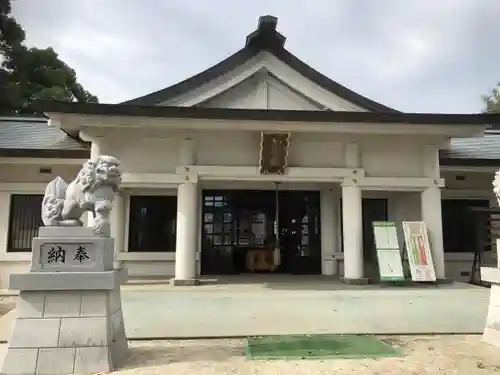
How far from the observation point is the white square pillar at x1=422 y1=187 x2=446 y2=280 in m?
9.14

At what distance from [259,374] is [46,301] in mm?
2141

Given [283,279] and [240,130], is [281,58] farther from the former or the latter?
[283,279]

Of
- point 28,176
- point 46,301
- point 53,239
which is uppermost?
point 28,176

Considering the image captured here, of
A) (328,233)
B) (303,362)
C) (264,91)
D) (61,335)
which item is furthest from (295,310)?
(264,91)

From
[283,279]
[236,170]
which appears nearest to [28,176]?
[236,170]

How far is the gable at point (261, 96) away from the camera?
1060cm

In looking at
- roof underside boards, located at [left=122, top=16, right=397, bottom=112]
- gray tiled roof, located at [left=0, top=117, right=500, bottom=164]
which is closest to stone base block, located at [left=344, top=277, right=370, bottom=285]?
gray tiled roof, located at [left=0, top=117, right=500, bottom=164]

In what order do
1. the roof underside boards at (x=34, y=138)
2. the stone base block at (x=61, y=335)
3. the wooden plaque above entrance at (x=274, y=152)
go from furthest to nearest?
the roof underside boards at (x=34, y=138) → the wooden plaque above entrance at (x=274, y=152) → the stone base block at (x=61, y=335)

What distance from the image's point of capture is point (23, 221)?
398 inches

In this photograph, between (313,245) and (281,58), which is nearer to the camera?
(281,58)

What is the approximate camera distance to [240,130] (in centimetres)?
886

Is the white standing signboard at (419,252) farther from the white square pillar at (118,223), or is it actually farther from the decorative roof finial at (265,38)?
the white square pillar at (118,223)

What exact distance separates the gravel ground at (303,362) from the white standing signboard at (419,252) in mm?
3938

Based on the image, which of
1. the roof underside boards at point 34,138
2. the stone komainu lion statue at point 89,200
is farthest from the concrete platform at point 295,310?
the roof underside boards at point 34,138
